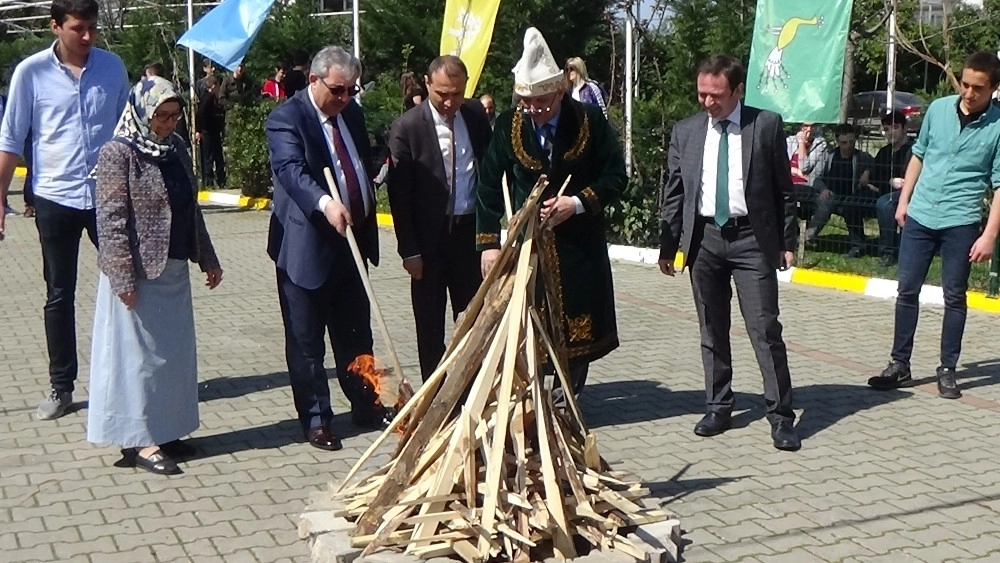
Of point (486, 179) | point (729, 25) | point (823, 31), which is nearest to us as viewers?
point (486, 179)

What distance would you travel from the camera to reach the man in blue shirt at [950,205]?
266 inches

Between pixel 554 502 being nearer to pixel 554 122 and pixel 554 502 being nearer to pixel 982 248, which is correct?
pixel 554 122

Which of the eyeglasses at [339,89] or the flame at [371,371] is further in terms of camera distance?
the eyeglasses at [339,89]

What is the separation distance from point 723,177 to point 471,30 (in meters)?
7.26

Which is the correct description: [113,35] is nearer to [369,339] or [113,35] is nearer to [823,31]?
[823,31]

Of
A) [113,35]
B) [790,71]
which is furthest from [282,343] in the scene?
[113,35]

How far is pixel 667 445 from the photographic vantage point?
6051 mm

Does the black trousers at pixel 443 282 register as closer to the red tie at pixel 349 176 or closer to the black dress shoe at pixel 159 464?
the red tie at pixel 349 176

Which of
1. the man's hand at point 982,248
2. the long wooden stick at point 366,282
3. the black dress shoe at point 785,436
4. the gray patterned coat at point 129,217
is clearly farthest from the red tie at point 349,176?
the man's hand at point 982,248

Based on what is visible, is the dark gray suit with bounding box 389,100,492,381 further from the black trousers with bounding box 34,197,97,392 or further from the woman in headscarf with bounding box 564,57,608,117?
the woman in headscarf with bounding box 564,57,608,117

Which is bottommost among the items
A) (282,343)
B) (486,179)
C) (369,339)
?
(282,343)

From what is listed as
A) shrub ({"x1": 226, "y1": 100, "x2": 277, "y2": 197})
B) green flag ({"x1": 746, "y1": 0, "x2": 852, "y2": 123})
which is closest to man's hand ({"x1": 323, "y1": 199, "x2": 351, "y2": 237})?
green flag ({"x1": 746, "y1": 0, "x2": 852, "y2": 123})

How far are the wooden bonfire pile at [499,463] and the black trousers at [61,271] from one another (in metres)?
2.52

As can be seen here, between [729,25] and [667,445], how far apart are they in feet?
47.3
